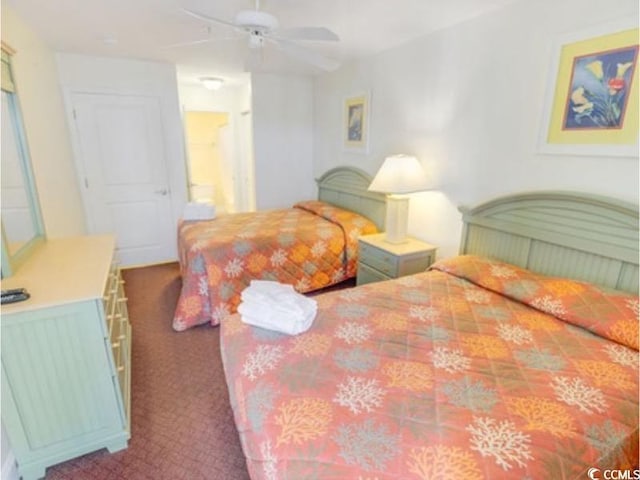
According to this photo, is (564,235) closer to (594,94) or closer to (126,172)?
(594,94)

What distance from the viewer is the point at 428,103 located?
2.82 metres

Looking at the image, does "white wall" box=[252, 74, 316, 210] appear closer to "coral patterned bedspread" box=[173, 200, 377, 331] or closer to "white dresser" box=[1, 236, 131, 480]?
"coral patterned bedspread" box=[173, 200, 377, 331]

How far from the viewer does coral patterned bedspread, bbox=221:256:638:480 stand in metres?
1.00

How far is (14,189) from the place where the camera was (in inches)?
74.6

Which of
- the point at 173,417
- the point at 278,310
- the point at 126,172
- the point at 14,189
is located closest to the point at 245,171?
the point at 126,172

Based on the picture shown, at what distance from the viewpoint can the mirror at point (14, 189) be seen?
1.74 metres

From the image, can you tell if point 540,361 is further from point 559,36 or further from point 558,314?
point 559,36

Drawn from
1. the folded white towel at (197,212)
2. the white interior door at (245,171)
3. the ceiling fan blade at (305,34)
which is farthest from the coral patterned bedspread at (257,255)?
the ceiling fan blade at (305,34)

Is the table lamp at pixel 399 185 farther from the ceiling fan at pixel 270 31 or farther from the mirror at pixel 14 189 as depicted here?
the mirror at pixel 14 189

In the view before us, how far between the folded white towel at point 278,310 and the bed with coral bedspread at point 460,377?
0.15 feet

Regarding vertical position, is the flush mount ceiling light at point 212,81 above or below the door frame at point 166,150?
above

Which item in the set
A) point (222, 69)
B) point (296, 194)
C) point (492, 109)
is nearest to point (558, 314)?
point (492, 109)

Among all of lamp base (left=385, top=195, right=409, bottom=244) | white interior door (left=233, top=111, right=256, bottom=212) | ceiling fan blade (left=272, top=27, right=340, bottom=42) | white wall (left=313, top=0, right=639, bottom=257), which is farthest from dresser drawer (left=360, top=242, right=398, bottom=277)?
white interior door (left=233, top=111, right=256, bottom=212)

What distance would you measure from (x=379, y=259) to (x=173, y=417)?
184cm
